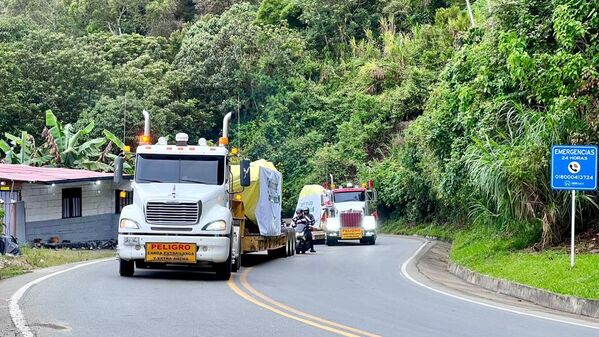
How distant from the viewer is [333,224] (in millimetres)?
42594

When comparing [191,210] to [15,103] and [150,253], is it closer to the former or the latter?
[150,253]

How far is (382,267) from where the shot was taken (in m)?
24.6

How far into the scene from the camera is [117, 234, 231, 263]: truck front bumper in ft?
56.6

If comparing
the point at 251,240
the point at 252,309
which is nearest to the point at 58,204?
the point at 251,240

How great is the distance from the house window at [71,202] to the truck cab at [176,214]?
17925 millimetres

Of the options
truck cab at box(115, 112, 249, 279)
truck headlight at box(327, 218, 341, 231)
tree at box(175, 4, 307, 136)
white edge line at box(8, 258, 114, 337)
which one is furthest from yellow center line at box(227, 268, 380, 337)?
tree at box(175, 4, 307, 136)

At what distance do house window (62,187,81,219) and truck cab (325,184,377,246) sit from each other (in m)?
13.2

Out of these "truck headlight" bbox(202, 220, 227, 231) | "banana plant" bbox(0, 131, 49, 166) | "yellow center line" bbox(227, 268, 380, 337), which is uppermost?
"banana plant" bbox(0, 131, 49, 166)

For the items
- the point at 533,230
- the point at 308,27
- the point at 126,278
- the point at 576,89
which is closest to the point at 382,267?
the point at 533,230

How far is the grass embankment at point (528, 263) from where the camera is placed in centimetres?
1595

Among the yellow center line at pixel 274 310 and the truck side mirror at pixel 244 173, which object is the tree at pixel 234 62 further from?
the yellow center line at pixel 274 310

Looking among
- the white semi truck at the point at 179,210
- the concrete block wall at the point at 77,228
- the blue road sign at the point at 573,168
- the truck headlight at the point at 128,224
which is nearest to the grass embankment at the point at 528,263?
the blue road sign at the point at 573,168

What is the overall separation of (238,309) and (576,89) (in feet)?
39.6

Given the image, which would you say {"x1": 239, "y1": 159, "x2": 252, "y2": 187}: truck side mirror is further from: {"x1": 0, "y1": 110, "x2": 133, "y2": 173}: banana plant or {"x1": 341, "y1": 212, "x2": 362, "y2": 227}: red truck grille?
{"x1": 341, "y1": 212, "x2": 362, "y2": 227}: red truck grille
